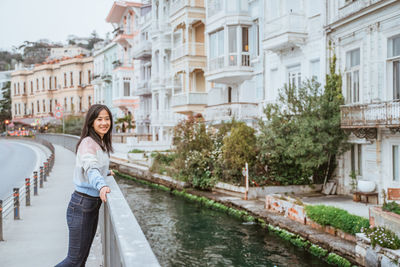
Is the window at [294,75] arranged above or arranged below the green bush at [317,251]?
above

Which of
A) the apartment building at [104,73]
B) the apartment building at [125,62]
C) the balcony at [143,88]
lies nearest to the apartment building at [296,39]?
the balcony at [143,88]

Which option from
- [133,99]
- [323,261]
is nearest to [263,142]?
[323,261]

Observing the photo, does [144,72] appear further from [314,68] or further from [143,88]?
[314,68]

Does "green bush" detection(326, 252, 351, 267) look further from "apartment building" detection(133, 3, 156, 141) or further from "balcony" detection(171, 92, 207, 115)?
"apartment building" detection(133, 3, 156, 141)

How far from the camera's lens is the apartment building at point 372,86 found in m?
14.3

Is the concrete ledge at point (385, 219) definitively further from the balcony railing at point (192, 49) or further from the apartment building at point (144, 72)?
the apartment building at point (144, 72)

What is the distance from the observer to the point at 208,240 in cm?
1343

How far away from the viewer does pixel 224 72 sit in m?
25.5

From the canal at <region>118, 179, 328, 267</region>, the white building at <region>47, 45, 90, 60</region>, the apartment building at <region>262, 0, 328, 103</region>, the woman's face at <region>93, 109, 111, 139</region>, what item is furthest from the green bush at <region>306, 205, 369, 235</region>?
the white building at <region>47, 45, 90, 60</region>

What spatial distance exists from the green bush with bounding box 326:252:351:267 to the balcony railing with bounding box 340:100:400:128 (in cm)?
465

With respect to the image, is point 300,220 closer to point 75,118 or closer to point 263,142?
point 263,142

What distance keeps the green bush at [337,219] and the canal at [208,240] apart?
1.04m

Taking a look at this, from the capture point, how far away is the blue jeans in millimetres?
4090

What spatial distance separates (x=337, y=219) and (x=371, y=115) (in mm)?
4486
